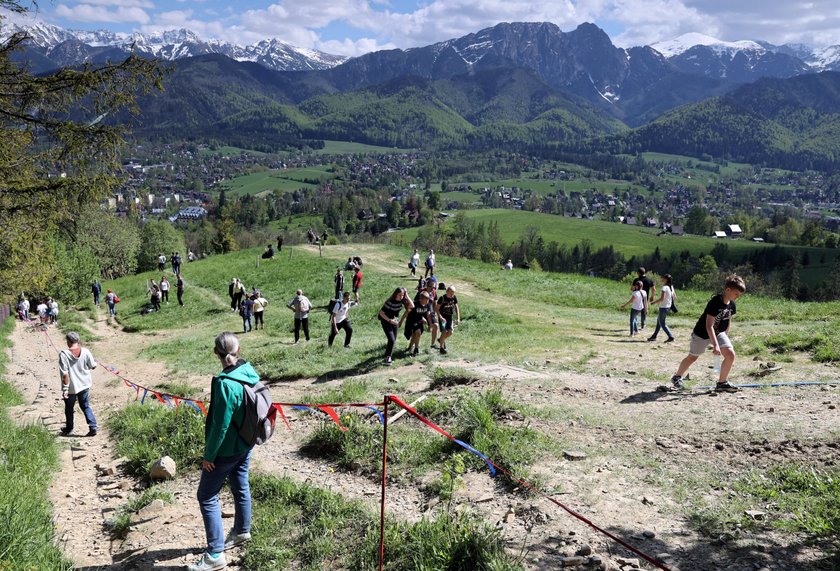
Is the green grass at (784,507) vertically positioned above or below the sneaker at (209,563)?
above

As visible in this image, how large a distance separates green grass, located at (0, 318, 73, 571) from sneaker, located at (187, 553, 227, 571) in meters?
1.27

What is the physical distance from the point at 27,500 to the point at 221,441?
2782mm

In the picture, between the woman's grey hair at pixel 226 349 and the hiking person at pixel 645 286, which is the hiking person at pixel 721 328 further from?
the hiking person at pixel 645 286

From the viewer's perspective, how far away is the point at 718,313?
10.5 metres

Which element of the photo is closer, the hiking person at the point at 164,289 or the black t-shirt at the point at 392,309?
the black t-shirt at the point at 392,309

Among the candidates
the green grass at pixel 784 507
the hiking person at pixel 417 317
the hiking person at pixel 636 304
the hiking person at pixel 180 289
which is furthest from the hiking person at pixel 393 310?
Answer: the hiking person at pixel 180 289

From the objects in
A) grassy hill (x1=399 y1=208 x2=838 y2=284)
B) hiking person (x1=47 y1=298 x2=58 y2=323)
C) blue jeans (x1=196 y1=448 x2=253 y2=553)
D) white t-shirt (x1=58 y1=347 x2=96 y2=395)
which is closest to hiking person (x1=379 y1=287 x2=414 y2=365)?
white t-shirt (x1=58 y1=347 x2=96 y2=395)

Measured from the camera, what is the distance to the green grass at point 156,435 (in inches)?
363

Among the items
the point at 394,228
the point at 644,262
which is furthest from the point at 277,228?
the point at 644,262

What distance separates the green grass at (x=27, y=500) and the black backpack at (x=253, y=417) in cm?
217

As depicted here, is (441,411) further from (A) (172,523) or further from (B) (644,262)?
(B) (644,262)

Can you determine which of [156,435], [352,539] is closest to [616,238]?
[156,435]

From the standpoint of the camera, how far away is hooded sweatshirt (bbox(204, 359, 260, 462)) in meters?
6.06

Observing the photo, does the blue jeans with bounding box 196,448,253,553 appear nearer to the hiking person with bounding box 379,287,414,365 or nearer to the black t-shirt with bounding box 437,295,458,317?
the hiking person with bounding box 379,287,414,365
